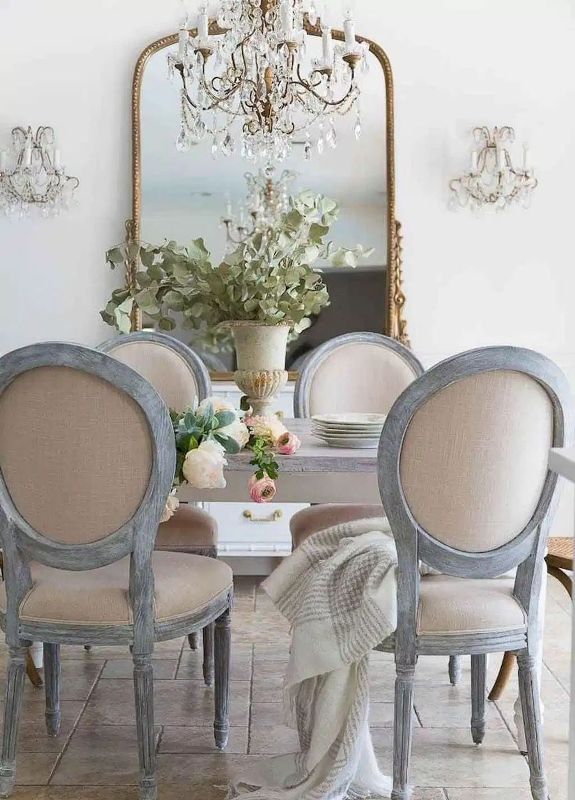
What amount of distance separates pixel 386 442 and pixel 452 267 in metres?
2.75

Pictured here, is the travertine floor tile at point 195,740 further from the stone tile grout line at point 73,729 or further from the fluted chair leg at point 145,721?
the fluted chair leg at point 145,721

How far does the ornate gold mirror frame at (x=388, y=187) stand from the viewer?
4613 mm

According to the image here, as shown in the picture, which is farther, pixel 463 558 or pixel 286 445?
pixel 286 445

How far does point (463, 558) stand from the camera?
2209mm

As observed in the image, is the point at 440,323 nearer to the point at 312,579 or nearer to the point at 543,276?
the point at 543,276

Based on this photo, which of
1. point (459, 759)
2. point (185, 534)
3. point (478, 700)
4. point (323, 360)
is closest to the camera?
point (459, 759)

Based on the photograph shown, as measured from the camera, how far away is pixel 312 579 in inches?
92.9

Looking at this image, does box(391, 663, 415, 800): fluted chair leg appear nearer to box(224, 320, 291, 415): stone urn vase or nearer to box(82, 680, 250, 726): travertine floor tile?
box(82, 680, 250, 726): travertine floor tile

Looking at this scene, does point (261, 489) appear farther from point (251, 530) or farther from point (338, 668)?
point (251, 530)

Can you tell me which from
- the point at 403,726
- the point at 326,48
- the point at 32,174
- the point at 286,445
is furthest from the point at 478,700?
the point at 32,174

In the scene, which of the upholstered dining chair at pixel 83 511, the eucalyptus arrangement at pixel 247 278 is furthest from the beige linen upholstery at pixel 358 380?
the upholstered dining chair at pixel 83 511

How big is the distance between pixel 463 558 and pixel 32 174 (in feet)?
10.3

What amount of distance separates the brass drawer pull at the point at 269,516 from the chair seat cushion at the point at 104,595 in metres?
1.94

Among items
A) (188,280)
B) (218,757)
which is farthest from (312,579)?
(188,280)
